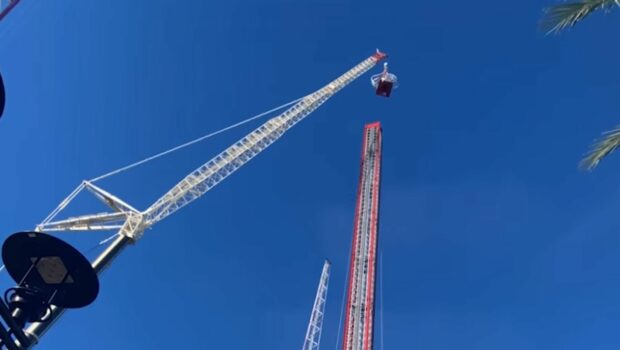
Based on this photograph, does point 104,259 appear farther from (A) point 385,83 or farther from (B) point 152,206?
(A) point 385,83

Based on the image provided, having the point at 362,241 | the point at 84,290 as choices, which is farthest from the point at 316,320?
the point at 84,290

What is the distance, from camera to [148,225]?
4881 cm

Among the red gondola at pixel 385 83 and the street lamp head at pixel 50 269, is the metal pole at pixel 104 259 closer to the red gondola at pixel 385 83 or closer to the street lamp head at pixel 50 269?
the street lamp head at pixel 50 269

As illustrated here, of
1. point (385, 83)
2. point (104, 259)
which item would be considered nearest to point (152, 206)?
point (104, 259)

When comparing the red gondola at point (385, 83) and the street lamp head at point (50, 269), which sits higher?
the red gondola at point (385, 83)

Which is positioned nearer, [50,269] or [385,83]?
[50,269]

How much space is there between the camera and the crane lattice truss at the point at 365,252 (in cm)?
5328

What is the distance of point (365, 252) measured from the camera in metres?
61.7

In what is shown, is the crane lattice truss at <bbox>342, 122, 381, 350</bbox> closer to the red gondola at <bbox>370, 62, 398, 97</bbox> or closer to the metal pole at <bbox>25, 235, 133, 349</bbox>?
the red gondola at <bbox>370, 62, 398, 97</bbox>

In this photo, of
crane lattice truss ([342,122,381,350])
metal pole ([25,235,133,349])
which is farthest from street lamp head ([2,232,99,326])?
crane lattice truss ([342,122,381,350])

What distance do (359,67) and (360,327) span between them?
1679 inches

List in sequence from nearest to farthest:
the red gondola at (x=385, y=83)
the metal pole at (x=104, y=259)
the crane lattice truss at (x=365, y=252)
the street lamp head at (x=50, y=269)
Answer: the street lamp head at (x=50, y=269), the metal pole at (x=104, y=259), the crane lattice truss at (x=365, y=252), the red gondola at (x=385, y=83)

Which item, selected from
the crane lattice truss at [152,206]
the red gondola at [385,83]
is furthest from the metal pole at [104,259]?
the red gondola at [385,83]

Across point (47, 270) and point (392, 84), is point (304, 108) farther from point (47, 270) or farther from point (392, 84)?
point (47, 270)
